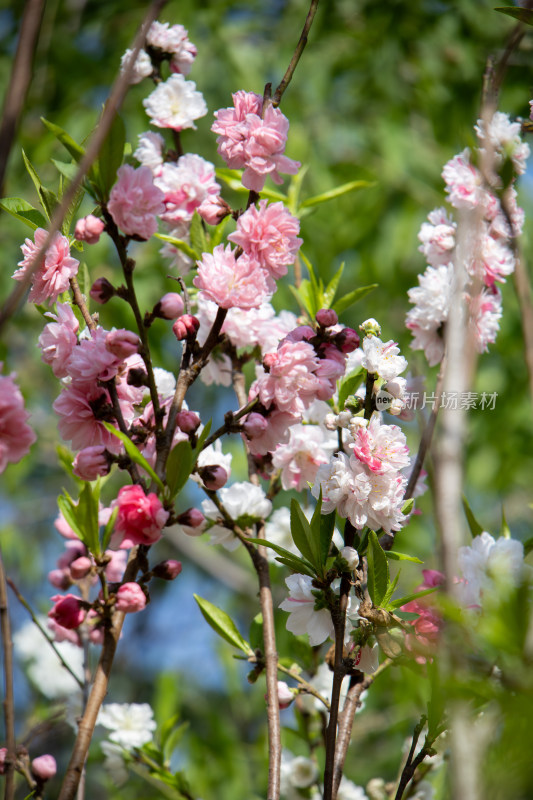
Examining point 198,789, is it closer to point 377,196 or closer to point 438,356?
point 438,356

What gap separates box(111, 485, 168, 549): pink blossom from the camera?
57 cm

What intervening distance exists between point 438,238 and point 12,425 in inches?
21.5

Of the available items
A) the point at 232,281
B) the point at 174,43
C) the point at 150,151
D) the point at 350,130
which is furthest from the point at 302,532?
the point at 350,130

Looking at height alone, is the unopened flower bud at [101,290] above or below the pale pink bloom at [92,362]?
above

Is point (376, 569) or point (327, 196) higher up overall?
point (327, 196)

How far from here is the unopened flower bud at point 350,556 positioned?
1.99 feet

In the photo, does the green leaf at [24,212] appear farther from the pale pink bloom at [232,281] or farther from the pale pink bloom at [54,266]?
the pale pink bloom at [232,281]

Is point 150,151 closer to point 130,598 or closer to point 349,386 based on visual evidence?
point 349,386

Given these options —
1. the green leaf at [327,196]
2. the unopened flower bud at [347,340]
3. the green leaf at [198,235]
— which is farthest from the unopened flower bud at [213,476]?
the green leaf at [327,196]

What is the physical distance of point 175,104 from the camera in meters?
0.92

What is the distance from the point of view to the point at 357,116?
2.93 meters

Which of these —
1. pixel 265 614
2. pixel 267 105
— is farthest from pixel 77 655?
pixel 267 105

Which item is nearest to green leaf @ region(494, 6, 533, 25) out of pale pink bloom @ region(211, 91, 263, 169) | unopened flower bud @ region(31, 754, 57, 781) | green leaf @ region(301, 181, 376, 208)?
pale pink bloom @ region(211, 91, 263, 169)

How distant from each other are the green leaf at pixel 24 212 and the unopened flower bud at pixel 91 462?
194 mm
